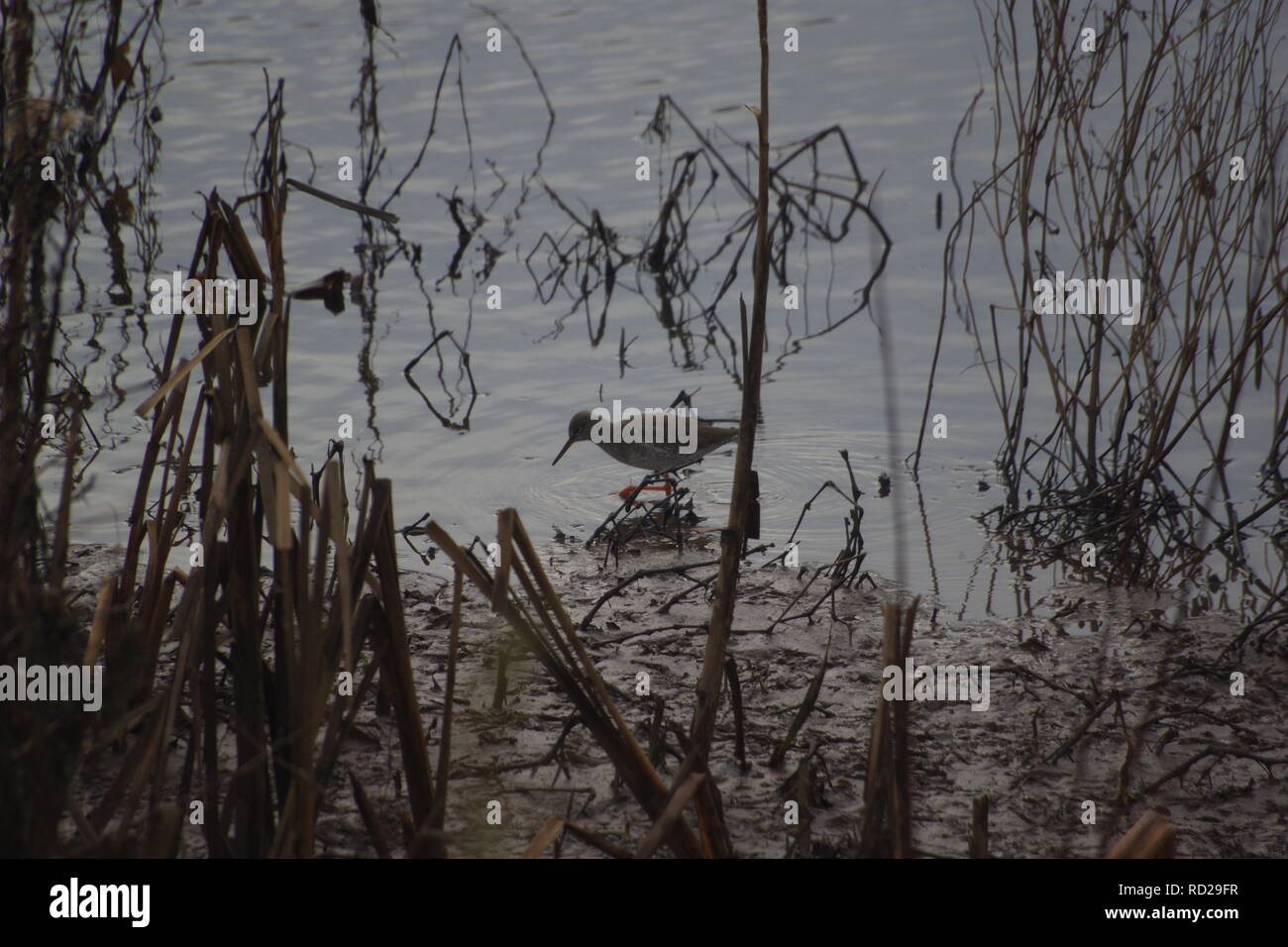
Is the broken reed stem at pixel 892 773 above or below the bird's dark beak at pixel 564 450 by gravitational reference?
below

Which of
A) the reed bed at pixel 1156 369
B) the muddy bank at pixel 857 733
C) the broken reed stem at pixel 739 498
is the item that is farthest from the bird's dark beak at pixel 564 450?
the broken reed stem at pixel 739 498

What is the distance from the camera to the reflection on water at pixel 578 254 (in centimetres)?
680

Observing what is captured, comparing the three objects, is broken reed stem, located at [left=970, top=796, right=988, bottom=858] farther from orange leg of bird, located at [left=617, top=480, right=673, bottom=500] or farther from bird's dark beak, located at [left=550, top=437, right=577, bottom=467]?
bird's dark beak, located at [left=550, top=437, right=577, bottom=467]

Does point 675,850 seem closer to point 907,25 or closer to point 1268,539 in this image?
point 1268,539

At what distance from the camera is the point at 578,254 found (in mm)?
10156

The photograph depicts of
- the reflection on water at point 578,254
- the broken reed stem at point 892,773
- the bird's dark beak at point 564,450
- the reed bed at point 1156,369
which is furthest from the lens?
the bird's dark beak at point 564,450

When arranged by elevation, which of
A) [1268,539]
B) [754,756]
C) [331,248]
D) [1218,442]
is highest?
[331,248]

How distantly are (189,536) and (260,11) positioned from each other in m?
11.7

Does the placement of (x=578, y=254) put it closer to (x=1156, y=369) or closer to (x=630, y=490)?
(x=630, y=490)

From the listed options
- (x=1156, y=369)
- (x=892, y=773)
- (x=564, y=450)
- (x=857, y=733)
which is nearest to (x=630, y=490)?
(x=564, y=450)

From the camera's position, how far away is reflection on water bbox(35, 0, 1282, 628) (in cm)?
680

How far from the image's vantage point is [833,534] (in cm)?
615

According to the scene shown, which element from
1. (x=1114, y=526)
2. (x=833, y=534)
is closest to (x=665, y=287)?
(x=833, y=534)

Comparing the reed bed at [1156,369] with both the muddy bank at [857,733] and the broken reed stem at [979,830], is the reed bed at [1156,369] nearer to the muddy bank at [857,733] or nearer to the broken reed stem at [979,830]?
the muddy bank at [857,733]
